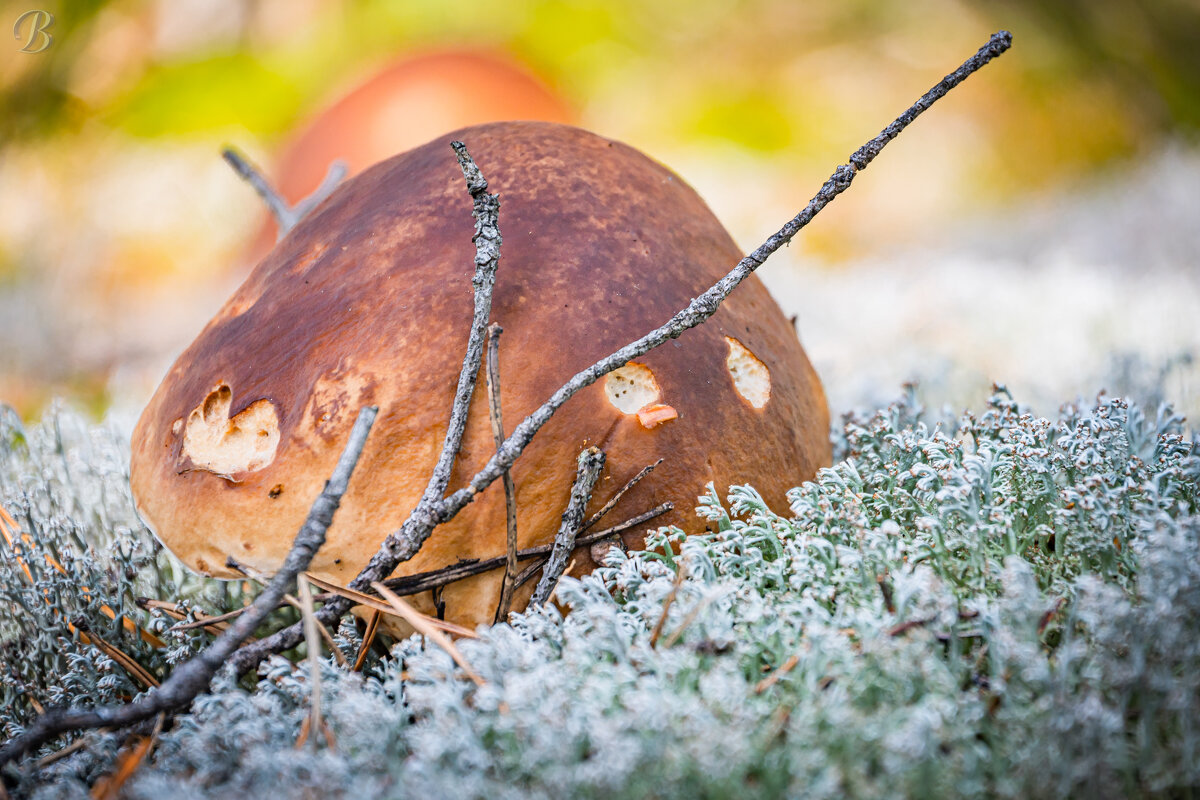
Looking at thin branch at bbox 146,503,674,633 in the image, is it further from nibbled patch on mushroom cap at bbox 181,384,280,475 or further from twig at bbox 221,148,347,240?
twig at bbox 221,148,347,240

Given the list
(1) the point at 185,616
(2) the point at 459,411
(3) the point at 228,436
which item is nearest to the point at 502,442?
(2) the point at 459,411

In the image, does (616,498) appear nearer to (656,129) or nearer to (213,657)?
(213,657)

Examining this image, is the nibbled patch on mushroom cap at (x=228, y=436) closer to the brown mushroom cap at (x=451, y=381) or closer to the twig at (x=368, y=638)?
the brown mushroom cap at (x=451, y=381)

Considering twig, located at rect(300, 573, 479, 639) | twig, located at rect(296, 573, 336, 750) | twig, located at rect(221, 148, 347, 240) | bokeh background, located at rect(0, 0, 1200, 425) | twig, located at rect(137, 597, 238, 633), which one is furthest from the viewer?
bokeh background, located at rect(0, 0, 1200, 425)

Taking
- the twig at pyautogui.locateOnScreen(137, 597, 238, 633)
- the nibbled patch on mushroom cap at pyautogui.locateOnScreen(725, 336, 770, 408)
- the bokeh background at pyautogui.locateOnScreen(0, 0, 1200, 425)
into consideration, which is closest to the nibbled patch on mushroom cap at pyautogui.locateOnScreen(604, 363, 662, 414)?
the nibbled patch on mushroom cap at pyautogui.locateOnScreen(725, 336, 770, 408)

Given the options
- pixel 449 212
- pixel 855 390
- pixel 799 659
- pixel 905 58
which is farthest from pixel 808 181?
pixel 799 659

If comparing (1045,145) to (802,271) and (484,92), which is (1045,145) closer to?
(802,271)
